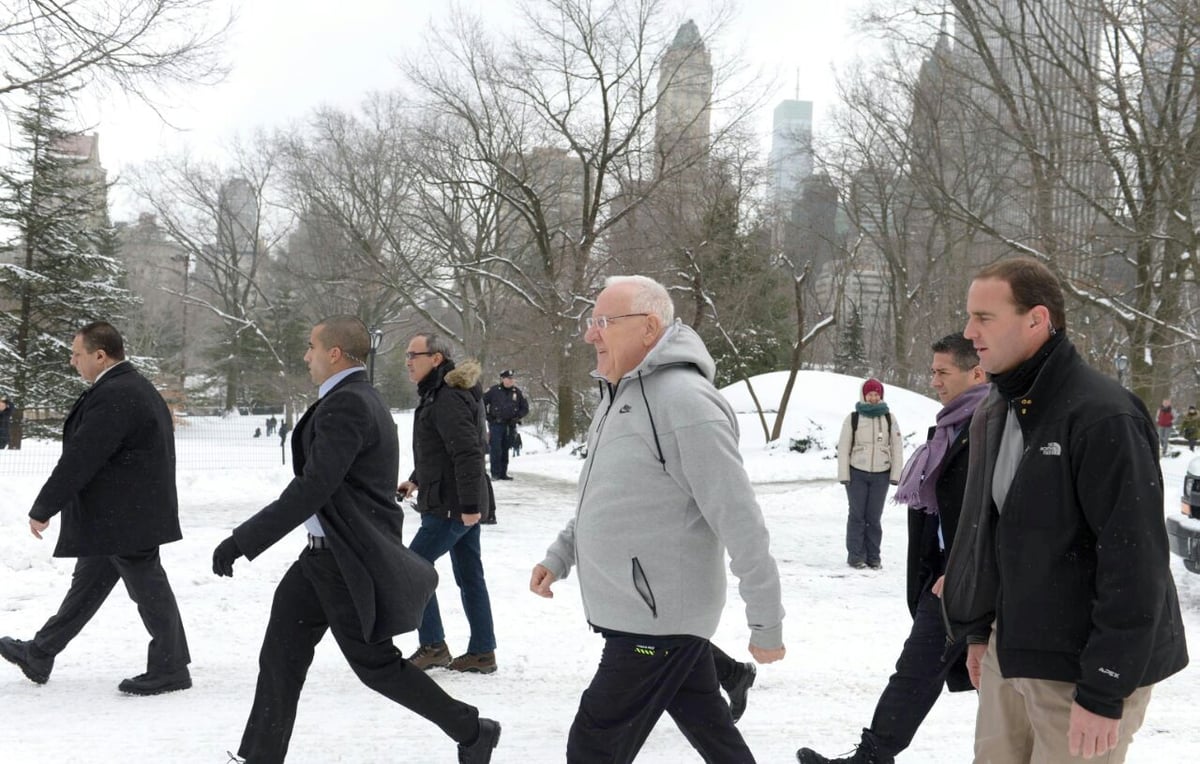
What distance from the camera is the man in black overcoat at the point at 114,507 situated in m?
4.76

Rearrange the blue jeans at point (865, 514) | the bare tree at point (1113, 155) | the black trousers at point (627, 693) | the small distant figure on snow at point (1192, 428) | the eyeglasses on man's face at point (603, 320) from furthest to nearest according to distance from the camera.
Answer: the small distant figure on snow at point (1192, 428), the bare tree at point (1113, 155), the blue jeans at point (865, 514), the eyeglasses on man's face at point (603, 320), the black trousers at point (627, 693)

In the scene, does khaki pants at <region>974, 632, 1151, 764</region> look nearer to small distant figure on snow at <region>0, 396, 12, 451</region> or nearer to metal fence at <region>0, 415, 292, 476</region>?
metal fence at <region>0, 415, 292, 476</region>

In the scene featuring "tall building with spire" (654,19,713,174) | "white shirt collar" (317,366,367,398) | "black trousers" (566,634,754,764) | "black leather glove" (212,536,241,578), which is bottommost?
"black trousers" (566,634,754,764)

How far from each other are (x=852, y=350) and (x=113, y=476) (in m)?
50.3

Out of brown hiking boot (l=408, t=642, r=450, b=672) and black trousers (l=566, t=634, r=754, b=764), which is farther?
brown hiking boot (l=408, t=642, r=450, b=672)

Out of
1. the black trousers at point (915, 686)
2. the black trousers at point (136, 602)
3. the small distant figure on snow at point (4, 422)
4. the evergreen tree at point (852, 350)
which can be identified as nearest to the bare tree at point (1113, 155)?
the black trousers at point (915, 686)

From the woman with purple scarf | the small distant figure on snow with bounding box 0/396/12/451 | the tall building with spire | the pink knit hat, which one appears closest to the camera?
the woman with purple scarf

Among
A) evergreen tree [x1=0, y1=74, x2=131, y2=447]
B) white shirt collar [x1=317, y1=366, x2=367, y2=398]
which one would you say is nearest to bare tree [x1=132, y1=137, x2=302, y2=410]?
evergreen tree [x1=0, y1=74, x2=131, y2=447]

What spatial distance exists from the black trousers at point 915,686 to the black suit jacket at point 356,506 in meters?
2.05

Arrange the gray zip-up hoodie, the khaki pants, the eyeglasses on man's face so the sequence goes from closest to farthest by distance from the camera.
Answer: the khaki pants → the gray zip-up hoodie → the eyeglasses on man's face

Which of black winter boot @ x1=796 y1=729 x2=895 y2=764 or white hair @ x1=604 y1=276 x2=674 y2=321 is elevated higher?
white hair @ x1=604 y1=276 x2=674 y2=321

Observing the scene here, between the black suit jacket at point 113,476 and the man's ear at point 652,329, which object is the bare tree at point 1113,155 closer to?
the man's ear at point 652,329

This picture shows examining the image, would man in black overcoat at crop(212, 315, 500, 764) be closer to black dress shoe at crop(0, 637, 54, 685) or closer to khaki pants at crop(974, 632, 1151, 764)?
black dress shoe at crop(0, 637, 54, 685)

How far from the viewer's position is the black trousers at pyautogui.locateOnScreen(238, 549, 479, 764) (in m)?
3.72
